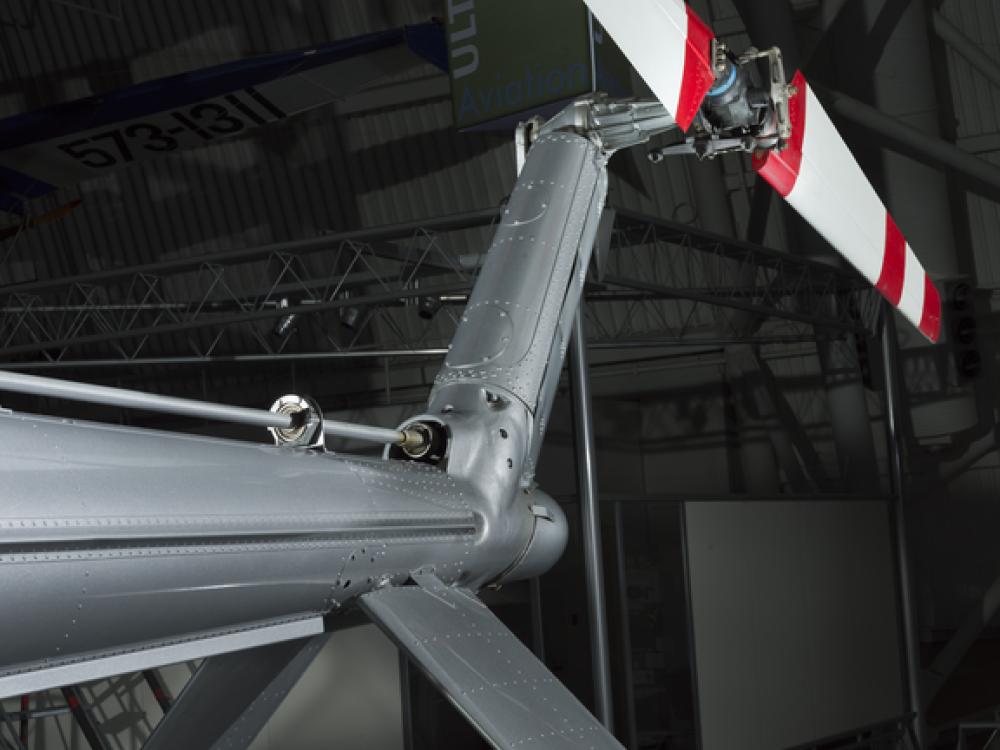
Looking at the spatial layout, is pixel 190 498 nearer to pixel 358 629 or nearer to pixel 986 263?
pixel 358 629

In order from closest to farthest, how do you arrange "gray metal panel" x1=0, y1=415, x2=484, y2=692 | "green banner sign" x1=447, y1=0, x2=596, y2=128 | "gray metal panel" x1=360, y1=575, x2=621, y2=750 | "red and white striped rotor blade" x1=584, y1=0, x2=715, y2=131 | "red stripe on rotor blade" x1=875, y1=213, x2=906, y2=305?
"gray metal panel" x1=0, y1=415, x2=484, y2=692 < "red and white striped rotor blade" x1=584, y1=0, x2=715, y2=131 < "gray metal panel" x1=360, y1=575, x2=621, y2=750 < "red stripe on rotor blade" x1=875, y1=213, x2=906, y2=305 < "green banner sign" x1=447, y1=0, x2=596, y2=128

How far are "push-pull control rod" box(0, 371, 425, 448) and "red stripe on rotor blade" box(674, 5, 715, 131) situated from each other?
1028 mm

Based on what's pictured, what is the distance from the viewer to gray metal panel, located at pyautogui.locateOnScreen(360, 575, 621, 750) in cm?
259

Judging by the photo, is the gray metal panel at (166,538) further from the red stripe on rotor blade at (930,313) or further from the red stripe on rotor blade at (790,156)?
the red stripe on rotor blade at (930,313)

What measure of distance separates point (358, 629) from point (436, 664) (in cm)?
852

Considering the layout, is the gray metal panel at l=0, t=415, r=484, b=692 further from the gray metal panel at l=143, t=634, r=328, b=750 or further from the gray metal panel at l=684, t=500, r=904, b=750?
the gray metal panel at l=684, t=500, r=904, b=750

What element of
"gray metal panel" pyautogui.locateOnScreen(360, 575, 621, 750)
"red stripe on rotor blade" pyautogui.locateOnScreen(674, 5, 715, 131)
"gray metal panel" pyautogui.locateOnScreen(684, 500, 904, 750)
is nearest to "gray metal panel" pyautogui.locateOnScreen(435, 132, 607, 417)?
"gray metal panel" pyautogui.locateOnScreen(360, 575, 621, 750)

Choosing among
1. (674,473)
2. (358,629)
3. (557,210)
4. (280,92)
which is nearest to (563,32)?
(280,92)

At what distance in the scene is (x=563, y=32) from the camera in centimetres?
1023

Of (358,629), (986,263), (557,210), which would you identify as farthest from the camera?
(986,263)

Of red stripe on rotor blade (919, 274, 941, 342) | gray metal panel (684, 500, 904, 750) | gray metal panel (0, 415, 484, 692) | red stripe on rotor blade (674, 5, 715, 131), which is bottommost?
gray metal panel (684, 500, 904, 750)

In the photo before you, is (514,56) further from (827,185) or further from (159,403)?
(159,403)

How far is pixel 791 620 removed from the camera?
10602 mm

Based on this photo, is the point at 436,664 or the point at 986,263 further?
the point at 986,263
